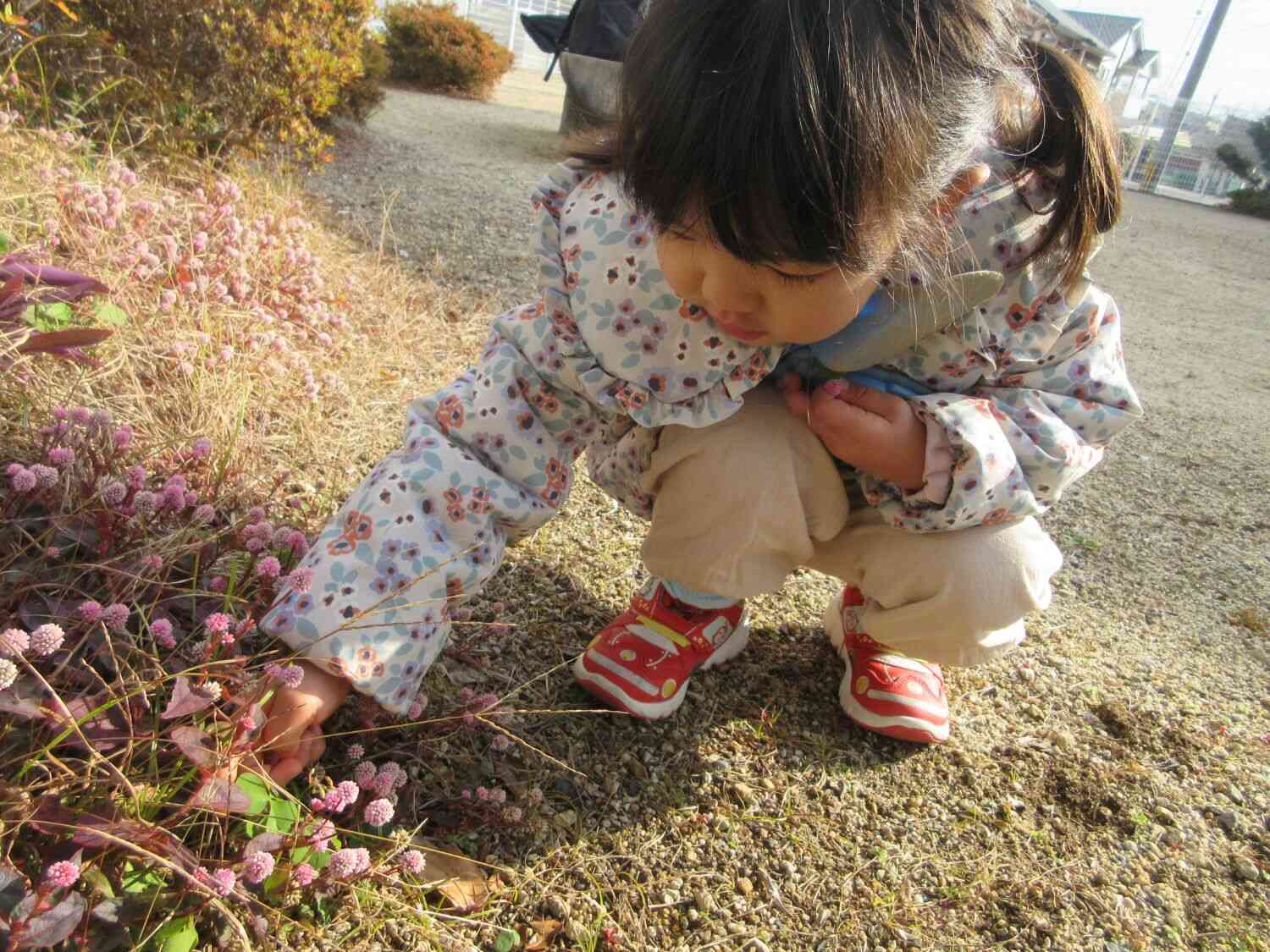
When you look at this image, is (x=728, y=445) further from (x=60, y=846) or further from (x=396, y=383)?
(x=396, y=383)

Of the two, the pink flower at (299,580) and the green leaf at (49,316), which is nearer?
the pink flower at (299,580)

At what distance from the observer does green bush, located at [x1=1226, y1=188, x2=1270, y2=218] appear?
16.5 meters

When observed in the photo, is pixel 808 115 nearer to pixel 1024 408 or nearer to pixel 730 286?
pixel 730 286

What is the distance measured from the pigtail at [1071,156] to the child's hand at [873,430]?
309mm

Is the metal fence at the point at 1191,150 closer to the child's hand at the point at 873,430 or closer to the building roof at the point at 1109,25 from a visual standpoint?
the building roof at the point at 1109,25

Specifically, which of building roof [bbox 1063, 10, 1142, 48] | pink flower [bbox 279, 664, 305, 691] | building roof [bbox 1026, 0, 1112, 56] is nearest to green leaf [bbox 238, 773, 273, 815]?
pink flower [bbox 279, 664, 305, 691]

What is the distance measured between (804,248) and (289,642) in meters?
0.81

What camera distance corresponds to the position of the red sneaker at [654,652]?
148 cm

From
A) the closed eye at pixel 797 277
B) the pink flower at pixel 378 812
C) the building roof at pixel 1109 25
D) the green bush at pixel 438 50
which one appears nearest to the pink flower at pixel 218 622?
the pink flower at pixel 378 812

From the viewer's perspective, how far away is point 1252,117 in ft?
65.7

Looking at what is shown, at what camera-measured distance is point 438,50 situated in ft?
35.0

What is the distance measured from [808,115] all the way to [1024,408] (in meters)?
0.74

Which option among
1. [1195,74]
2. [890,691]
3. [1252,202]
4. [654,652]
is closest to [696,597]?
[654,652]

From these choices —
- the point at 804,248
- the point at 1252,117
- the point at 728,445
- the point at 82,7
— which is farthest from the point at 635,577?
the point at 1252,117
